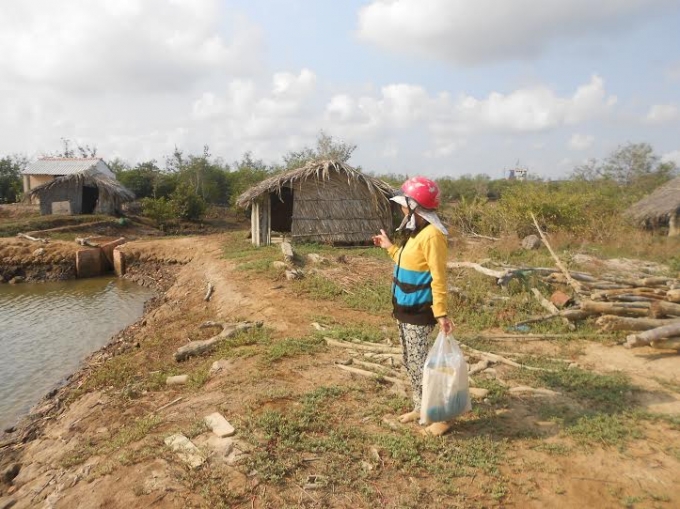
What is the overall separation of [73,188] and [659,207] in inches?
1024

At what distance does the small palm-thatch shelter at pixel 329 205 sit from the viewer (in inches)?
601

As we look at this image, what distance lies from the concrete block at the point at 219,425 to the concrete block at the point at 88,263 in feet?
47.7

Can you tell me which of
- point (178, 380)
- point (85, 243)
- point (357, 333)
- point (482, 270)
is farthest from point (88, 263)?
point (482, 270)

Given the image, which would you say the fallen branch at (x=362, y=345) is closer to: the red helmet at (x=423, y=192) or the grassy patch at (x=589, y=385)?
the grassy patch at (x=589, y=385)

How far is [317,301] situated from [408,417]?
4.51 m

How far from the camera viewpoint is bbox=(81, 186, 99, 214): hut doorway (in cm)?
2455

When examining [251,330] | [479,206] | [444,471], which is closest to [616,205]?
[479,206]

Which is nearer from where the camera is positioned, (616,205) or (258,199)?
(258,199)

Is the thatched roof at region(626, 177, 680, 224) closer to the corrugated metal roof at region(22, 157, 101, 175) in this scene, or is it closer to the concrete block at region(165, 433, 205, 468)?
the concrete block at region(165, 433, 205, 468)

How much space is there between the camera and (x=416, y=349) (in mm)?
3721

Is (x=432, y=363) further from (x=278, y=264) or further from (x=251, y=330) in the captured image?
(x=278, y=264)

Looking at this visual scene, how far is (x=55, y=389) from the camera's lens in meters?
6.86

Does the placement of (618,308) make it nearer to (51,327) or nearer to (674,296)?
(674,296)

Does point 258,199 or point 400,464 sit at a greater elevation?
point 258,199
